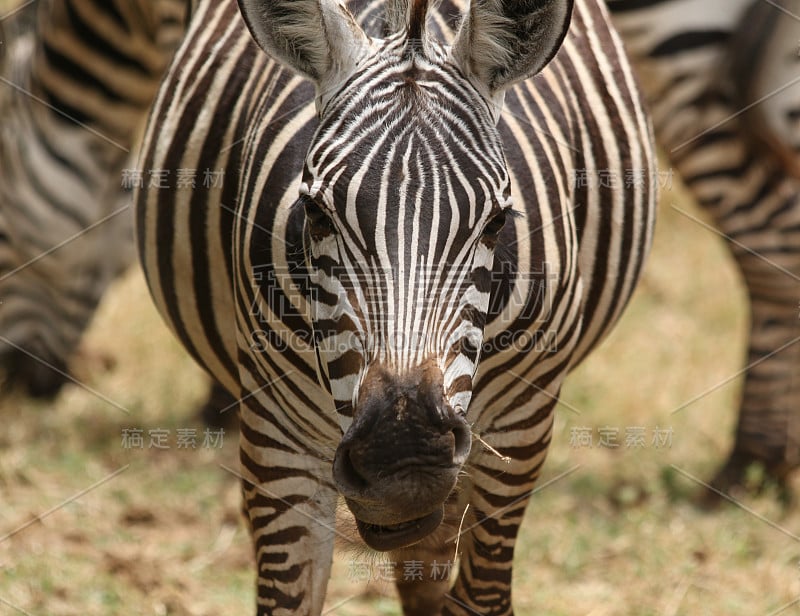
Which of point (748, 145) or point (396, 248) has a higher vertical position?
point (396, 248)

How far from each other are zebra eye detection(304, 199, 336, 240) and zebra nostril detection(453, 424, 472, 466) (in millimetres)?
539

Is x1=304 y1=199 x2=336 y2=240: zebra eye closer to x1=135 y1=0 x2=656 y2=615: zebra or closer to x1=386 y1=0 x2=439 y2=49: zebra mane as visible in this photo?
x1=135 y1=0 x2=656 y2=615: zebra

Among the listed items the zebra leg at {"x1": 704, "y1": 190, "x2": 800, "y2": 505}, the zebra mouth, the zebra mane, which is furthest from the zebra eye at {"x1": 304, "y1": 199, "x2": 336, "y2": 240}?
the zebra leg at {"x1": 704, "y1": 190, "x2": 800, "y2": 505}

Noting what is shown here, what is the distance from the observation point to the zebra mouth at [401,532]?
272cm

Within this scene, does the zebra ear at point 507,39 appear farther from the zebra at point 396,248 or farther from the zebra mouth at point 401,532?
the zebra mouth at point 401,532

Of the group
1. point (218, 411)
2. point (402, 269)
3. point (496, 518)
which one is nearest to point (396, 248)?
point (402, 269)

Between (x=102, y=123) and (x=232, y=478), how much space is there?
6.68ft

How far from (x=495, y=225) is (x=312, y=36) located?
25.3 inches

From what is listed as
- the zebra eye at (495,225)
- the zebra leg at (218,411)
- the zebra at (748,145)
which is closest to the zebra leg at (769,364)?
the zebra at (748,145)

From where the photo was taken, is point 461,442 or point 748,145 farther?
point 748,145

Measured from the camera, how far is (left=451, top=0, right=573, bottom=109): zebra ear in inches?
111

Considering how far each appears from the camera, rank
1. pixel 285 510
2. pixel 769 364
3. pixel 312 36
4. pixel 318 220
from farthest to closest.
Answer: pixel 769 364
pixel 285 510
pixel 312 36
pixel 318 220

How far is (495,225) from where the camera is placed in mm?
2787

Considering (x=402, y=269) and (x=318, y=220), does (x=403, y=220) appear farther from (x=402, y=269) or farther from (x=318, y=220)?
(x=318, y=220)
